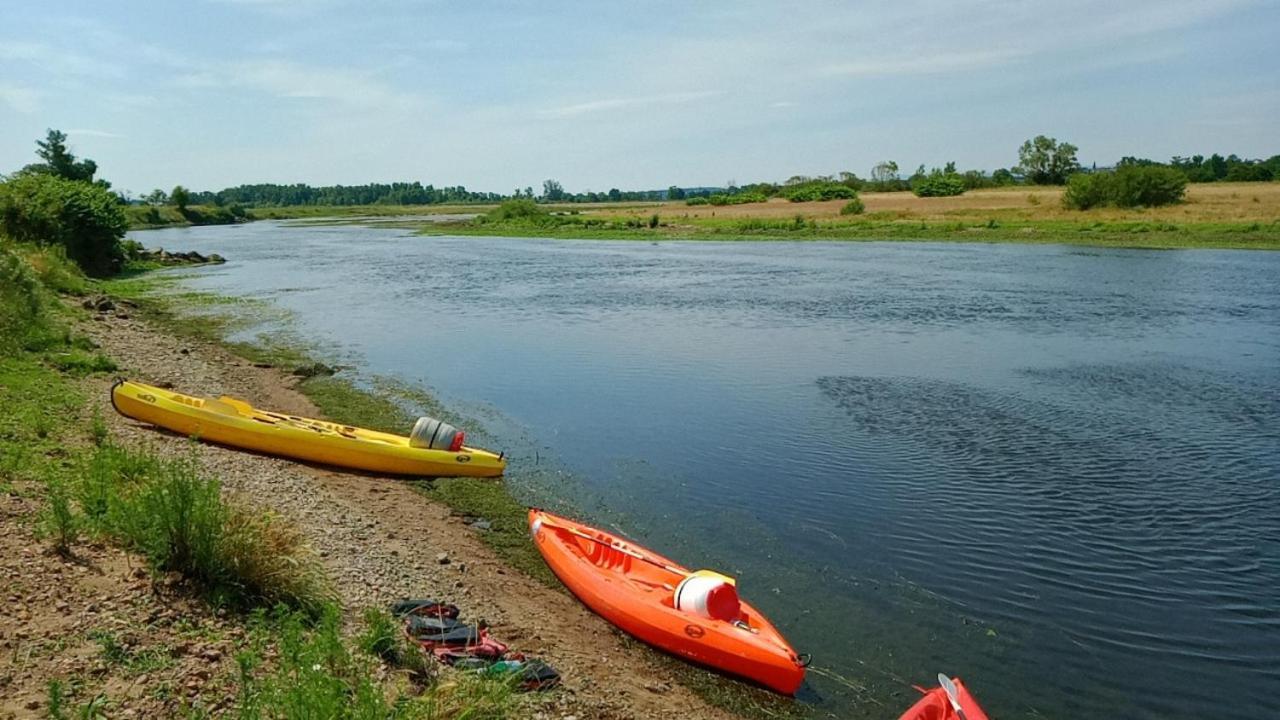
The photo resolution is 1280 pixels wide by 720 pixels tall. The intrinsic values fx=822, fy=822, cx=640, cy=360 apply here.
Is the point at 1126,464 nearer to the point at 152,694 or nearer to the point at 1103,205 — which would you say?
the point at 152,694

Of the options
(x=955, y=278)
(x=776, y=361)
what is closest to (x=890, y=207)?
(x=955, y=278)

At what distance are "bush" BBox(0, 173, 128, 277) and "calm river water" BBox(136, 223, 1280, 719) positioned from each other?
9896 millimetres

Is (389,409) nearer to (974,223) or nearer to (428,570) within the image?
(428,570)

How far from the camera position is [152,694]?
5125 mm

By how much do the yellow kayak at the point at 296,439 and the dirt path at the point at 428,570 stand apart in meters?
0.21

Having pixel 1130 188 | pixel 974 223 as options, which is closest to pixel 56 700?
pixel 974 223

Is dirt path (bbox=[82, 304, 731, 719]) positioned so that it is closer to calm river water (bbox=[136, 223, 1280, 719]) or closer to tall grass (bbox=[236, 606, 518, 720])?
tall grass (bbox=[236, 606, 518, 720])

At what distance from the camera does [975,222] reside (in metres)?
63.7

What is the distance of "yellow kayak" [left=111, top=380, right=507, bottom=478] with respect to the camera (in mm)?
12000

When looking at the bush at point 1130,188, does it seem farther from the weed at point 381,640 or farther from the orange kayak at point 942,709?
the weed at point 381,640

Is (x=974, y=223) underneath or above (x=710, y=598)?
above

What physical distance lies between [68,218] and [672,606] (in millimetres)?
35483

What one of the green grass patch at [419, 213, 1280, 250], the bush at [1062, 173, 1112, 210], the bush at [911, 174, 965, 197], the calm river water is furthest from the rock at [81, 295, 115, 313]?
the bush at [911, 174, 965, 197]

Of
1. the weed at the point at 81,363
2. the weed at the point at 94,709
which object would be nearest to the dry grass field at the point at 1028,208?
the weed at the point at 81,363
